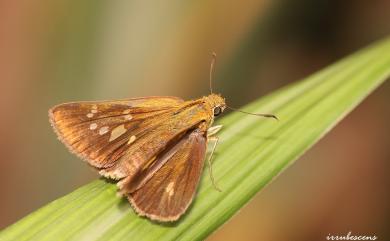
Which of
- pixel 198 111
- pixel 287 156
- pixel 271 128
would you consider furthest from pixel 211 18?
pixel 287 156

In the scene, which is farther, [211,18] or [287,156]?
[211,18]

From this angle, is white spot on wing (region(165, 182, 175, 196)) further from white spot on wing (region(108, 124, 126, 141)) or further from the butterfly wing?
white spot on wing (region(108, 124, 126, 141))

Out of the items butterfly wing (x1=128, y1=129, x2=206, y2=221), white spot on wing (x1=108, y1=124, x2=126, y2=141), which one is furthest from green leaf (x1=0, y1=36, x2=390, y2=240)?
white spot on wing (x1=108, y1=124, x2=126, y2=141)

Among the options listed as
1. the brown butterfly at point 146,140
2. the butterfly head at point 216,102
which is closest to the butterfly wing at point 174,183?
the brown butterfly at point 146,140

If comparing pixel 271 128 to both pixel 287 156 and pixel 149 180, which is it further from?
pixel 149 180

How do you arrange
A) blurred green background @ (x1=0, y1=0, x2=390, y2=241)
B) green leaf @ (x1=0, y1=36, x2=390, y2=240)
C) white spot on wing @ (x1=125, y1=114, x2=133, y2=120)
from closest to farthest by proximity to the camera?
green leaf @ (x1=0, y1=36, x2=390, y2=240), blurred green background @ (x1=0, y1=0, x2=390, y2=241), white spot on wing @ (x1=125, y1=114, x2=133, y2=120)

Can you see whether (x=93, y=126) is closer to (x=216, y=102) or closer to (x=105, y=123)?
(x=105, y=123)

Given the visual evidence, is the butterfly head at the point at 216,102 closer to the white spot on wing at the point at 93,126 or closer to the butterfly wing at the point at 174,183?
the butterfly wing at the point at 174,183
